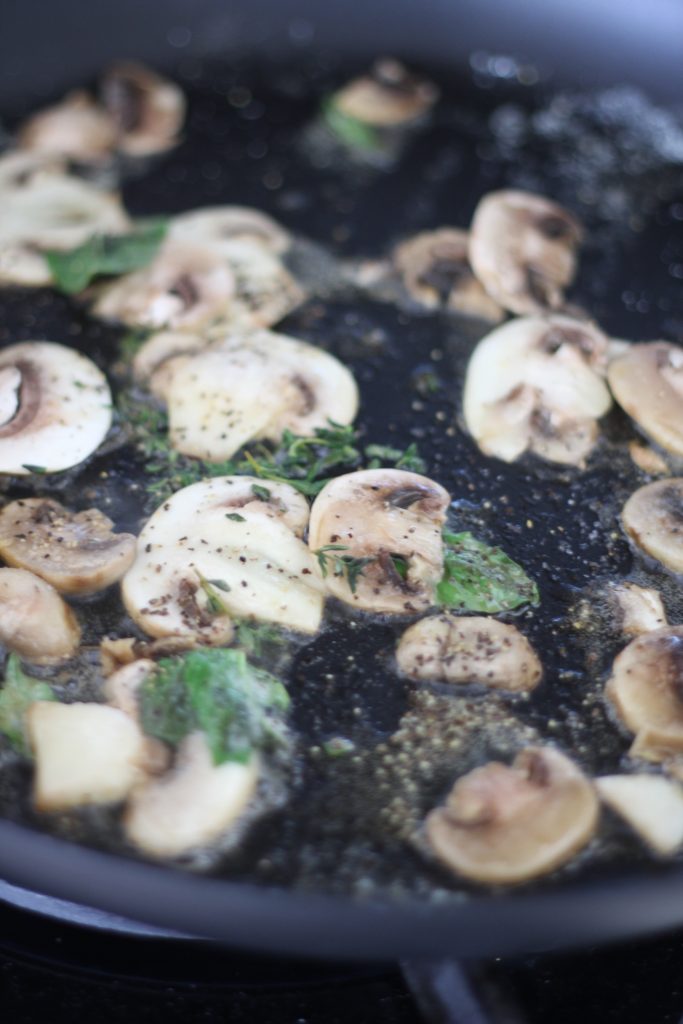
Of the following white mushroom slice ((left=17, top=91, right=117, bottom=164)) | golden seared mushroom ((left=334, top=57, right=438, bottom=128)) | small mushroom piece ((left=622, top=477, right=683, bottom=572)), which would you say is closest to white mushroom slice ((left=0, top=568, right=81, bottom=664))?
small mushroom piece ((left=622, top=477, right=683, bottom=572))

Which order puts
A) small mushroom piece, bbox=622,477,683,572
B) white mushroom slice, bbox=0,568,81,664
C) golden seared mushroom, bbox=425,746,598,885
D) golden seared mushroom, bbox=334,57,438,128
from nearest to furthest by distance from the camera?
golden seared mushroom, bbox=425,746,598,885 < white mushroom slice, bbox=0,568,81,664 < small mushroom piece, bbox=622,477,683,572 < golden seared mushroom, bbox=334,57,438,128

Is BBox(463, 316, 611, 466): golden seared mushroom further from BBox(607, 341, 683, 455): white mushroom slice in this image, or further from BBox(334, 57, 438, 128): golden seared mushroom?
BBox(334, 57, 438, 128): golden seared mushroom

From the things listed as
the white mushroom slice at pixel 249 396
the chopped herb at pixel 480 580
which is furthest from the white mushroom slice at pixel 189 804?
the white mushroom slice at pixel 249 396

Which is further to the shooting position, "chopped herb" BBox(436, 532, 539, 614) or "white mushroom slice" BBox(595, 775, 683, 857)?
"chopped herb" BBox(436, 532, 539, 614)

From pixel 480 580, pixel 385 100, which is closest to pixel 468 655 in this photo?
pixel 480 580

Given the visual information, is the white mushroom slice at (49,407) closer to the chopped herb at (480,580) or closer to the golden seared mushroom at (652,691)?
the chopped herb at (480,580)

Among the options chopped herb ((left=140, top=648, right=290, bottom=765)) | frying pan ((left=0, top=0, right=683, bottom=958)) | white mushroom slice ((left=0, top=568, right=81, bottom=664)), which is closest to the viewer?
frying pan ((left=0, top=0, right=683, bottom=958))

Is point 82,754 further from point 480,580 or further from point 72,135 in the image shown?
point 72,135
